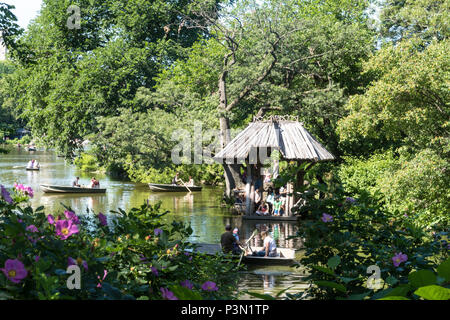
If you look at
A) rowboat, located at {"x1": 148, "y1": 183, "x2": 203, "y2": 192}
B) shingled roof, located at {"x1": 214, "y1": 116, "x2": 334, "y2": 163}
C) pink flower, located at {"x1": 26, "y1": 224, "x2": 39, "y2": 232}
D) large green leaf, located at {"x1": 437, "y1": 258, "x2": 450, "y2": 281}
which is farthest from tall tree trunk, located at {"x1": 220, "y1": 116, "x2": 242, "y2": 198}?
large green leaf, located at {"x1": 437, "y1": 258, "x2": 450, "y2": 281}

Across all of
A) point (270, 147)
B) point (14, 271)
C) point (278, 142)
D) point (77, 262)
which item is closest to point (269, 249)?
point (278, 142)

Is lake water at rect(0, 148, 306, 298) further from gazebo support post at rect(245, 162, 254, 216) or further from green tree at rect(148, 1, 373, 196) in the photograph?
green tree at rect(148, 1, 373, 196)

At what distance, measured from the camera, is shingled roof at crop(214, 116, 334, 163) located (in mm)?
22156

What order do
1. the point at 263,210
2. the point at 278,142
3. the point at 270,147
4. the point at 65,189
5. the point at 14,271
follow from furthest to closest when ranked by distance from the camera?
the point at 65,189 → the point at 263,210 → the point at 270,147 → the point at 278,142 → the point at 14,271

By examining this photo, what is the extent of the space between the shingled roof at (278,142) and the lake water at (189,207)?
111 inches

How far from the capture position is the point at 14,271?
7.95 ft

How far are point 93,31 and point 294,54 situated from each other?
14.1m

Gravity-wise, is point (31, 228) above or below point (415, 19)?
below

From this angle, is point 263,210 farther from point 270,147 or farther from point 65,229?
point 65,229

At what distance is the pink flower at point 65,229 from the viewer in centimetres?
319

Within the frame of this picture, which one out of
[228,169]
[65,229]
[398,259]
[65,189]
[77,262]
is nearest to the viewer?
[77,262]

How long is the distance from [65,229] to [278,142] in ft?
64.2

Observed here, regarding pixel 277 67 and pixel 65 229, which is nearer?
pixel 65 229

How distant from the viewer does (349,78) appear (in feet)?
87.6
